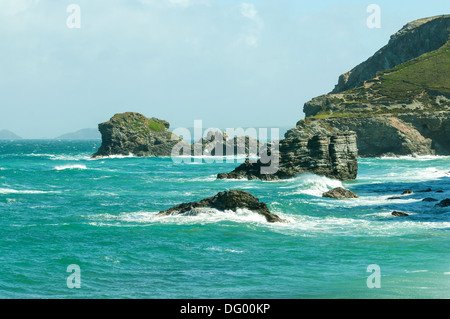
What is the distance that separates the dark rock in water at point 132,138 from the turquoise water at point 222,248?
8852 cm

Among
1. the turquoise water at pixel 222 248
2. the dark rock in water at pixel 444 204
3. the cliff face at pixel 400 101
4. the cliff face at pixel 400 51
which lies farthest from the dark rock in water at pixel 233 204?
the cliff face at pixel 400 51

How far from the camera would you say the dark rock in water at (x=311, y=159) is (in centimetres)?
6662

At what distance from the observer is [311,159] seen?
6694cm

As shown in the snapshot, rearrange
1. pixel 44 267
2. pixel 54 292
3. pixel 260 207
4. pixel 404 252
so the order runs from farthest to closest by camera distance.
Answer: pixel 260 207 → pixel 404 252 → pixel 44 267 → pixel 54 292

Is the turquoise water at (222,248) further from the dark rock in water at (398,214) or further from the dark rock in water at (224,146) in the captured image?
the dark rock in water at (224,146)

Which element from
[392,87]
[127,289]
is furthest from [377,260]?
[392,87]

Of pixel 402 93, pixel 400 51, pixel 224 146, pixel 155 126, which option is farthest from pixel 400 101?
pixel 155 126

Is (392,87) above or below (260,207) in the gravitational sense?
above

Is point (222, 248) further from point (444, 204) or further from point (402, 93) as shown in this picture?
point (402, 93)

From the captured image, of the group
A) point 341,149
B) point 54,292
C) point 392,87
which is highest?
point 392,87

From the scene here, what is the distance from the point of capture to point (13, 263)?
25016 mm

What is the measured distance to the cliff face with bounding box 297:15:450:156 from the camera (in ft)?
371

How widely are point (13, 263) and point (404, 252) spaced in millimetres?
18284
